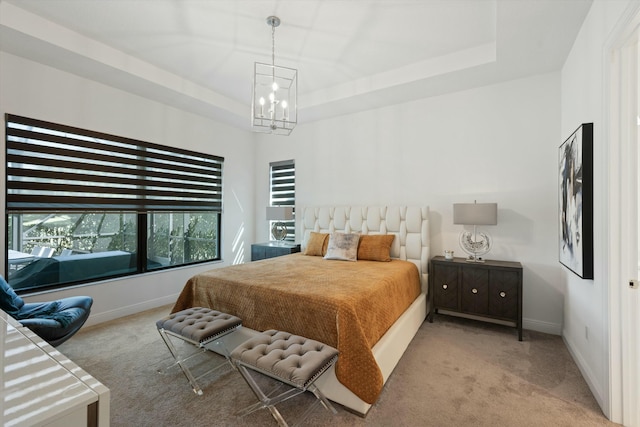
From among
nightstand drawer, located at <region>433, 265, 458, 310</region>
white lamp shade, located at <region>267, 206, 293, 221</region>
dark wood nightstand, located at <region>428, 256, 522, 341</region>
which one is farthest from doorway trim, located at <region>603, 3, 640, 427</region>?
white lamp shade, located at <region>267, 206, 293, 221</region>

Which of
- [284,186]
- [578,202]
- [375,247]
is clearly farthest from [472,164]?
[284,186]

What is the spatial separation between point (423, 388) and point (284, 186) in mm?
4024

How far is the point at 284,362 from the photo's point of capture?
1.79m

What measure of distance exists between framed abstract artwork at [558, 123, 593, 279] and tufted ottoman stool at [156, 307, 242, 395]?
9.23 ft

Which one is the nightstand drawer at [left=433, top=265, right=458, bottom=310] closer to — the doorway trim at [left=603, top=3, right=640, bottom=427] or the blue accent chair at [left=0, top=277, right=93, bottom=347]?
the doorway trim at [left=603, top=3, right=640, bottom=427]

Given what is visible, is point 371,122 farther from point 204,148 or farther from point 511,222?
point 204,148

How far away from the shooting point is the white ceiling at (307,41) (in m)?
2.59

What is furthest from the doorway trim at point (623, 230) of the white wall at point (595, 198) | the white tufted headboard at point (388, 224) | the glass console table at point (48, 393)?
the glass console table at point (48, 393)

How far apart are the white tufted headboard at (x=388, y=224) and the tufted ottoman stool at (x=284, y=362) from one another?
2.26 m

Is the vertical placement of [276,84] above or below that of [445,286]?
above

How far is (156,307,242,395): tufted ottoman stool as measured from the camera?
88.4 inches

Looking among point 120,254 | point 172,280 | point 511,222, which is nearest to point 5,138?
point 120,254

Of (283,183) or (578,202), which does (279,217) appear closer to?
(283,183)

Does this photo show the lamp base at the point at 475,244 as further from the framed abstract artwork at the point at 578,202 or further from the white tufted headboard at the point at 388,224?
the framed abstract artwork at the point at 578,202
